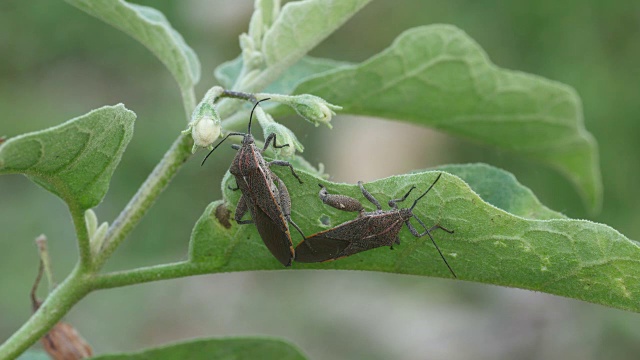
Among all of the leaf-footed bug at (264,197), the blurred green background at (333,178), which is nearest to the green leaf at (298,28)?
the leaf-footed bug at (264,197)

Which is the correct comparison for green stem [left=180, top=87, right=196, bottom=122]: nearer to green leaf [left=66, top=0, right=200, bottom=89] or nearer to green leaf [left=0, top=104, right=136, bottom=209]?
green leaf [left=66, top=0, right=200, bottom=89]

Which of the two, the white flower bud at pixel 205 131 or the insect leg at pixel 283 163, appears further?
the insect leg at pixel 283 163

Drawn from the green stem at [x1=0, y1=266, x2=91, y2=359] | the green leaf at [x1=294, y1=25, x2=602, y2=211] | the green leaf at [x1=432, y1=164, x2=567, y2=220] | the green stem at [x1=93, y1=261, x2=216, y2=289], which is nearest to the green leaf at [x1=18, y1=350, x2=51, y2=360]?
the green stem at [x1=0, y1=266, x2=91, y2=359]

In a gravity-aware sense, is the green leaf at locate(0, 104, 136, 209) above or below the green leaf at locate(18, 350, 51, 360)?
above

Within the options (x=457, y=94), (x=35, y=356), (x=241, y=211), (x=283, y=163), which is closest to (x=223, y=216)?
(x=241, y=211)

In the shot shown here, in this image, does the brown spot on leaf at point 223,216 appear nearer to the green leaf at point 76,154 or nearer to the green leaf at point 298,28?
the green leaf at point 76,154

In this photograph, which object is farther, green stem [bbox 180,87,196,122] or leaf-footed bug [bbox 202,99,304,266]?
green stem [bbox 180,87,196,122]

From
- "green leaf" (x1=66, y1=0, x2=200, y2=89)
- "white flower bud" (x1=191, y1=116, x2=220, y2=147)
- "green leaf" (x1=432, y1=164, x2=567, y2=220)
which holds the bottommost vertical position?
"green leaf" (x1=432, y1=164, x2=567, y2=220)
